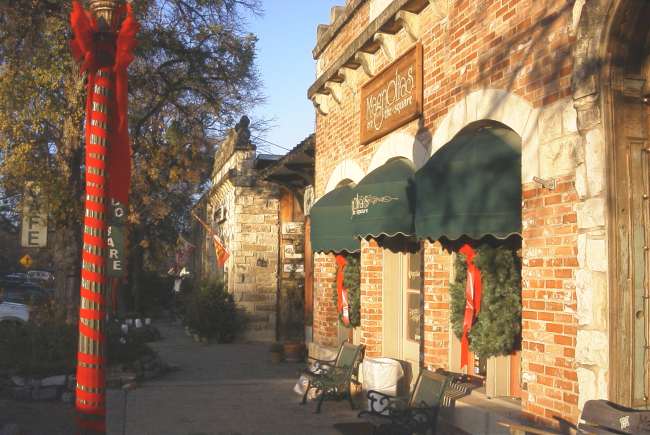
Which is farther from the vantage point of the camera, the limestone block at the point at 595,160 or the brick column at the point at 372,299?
the brick column at the point at 372,299

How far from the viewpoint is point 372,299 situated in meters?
9.08

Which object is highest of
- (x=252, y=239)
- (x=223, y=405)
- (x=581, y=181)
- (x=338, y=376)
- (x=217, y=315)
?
(x=252, y=239)

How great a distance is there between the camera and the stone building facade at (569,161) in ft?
15.0

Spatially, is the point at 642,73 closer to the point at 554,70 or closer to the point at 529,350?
the point at 554,70

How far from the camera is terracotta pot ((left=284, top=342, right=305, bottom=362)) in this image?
15031mm

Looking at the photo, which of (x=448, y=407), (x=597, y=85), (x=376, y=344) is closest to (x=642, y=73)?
(x=597, y=85)

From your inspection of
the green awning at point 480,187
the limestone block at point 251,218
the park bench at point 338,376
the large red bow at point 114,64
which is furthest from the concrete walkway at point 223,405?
the limestone block at point 251,218

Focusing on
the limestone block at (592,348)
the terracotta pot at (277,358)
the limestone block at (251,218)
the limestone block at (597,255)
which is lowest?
the terracotta pot at (277,358)

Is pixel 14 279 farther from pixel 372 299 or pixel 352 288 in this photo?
pixel 372 299

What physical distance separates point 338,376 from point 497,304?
134 inches

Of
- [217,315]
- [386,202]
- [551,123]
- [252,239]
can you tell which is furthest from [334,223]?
[217,315]

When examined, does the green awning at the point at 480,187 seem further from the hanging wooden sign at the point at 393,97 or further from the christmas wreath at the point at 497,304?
the hanging wooden sign at the point at 393,97

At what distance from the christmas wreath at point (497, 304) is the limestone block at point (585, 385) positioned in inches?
61.0

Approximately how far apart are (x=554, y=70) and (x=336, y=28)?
610cm
